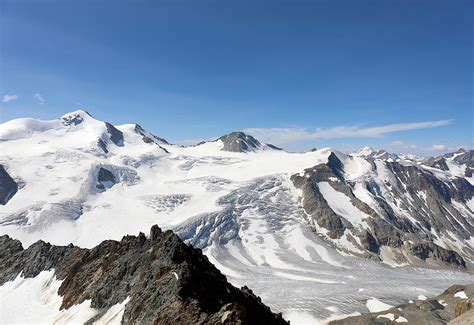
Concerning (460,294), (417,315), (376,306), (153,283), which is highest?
(153,283)

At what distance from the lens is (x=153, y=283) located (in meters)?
54.5

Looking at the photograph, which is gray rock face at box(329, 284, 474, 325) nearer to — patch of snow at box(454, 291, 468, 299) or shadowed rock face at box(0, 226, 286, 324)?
patch of snow at box(454, 291, 468, 299)

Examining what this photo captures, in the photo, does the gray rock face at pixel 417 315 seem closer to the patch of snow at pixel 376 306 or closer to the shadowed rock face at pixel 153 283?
the patch of snow at pixel 376 306

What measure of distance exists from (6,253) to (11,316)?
157ft

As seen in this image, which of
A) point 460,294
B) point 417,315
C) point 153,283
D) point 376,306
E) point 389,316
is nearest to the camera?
point 153,283

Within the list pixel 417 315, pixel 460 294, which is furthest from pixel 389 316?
pixel 460 294

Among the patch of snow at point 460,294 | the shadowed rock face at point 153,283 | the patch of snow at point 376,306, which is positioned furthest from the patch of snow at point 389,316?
the shadowed rock face at point 153,283

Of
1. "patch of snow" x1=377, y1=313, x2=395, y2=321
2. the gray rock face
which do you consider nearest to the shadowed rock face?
the gray rock face

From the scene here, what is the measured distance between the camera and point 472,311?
94.2 feet

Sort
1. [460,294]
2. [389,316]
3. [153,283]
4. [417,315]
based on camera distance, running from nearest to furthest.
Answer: [153,283] → [417,315] → [389,316] → [460,294]

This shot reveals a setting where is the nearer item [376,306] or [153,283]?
[153,283]

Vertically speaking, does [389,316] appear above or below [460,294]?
above

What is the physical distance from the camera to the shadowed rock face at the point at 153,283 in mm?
45156

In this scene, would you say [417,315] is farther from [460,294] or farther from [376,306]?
[376,306]
